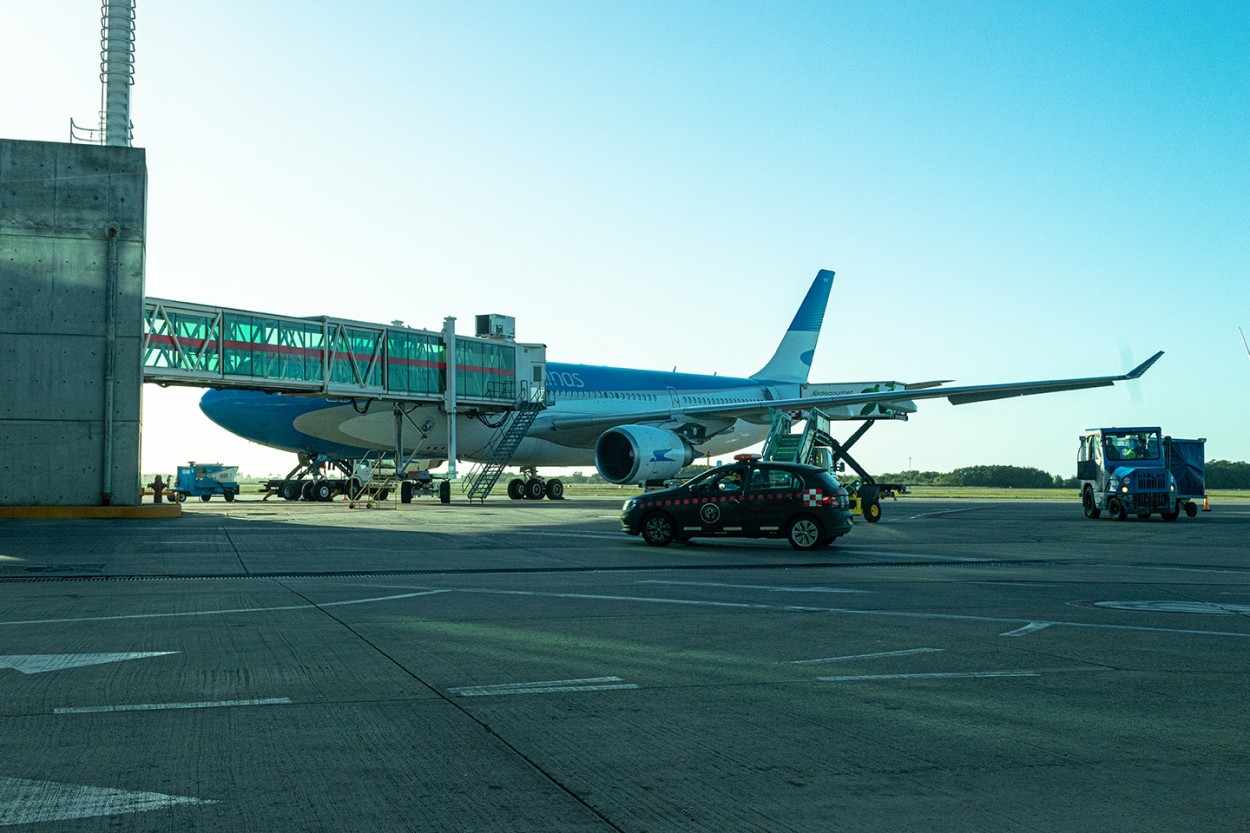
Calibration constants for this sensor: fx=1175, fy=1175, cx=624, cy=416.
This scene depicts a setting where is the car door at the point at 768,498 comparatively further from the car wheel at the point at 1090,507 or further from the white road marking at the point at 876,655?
the car wheel at the point at 1090,507

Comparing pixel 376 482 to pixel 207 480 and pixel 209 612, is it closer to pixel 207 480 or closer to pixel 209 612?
pixel 207 480

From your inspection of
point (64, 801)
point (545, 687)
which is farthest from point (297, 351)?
point (64, 801)

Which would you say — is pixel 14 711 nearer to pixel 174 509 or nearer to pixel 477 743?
pixel 477 743

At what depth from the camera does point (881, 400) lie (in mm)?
32250

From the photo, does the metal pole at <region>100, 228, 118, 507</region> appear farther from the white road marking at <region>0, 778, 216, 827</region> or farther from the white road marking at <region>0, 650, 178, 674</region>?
the white road marking at <region>0, 778, 216, 827</region>

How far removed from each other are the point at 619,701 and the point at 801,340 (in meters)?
49.0

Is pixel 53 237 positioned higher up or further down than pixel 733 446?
higher up

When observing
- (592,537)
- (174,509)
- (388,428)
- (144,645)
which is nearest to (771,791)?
(144,645)

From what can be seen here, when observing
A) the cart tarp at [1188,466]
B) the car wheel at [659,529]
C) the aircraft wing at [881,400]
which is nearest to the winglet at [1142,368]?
the aircraft wing at [881,400]

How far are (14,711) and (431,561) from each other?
9.63 meters

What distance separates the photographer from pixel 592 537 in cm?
2058

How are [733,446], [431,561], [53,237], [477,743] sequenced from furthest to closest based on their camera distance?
[733,446] → [53,237] → [431,561] → [477,743]

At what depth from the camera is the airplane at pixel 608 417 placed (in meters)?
32.8

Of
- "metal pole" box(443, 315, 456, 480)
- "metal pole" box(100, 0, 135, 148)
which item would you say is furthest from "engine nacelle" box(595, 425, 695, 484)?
"metal pole" box(100, 0, 135, 148)
